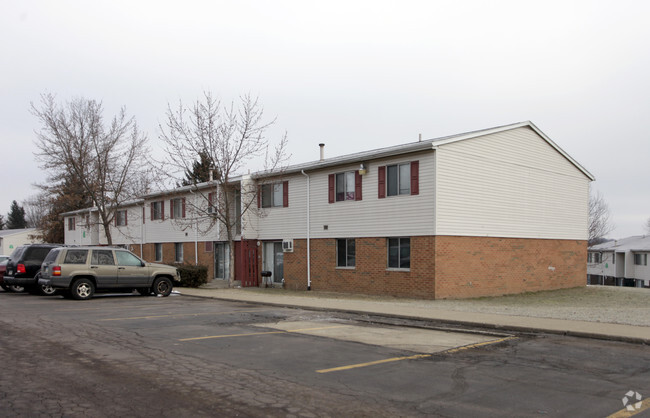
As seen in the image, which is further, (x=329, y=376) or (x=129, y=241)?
(x=129, y=241)

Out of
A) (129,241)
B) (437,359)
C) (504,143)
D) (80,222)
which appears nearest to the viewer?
(437,359)

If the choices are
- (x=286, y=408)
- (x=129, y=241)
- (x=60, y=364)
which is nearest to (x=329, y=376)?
(x=286, y=408)

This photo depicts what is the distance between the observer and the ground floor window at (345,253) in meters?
22.8

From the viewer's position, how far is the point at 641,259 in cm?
5653

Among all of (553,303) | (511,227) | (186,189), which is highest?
(186,189)

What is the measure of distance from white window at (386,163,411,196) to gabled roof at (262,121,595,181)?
595 millimetres

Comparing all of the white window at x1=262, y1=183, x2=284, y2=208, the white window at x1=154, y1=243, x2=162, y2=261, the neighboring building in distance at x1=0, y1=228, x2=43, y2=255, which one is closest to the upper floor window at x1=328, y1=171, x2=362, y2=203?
the white window at x1=262, y1=183, x2=284, y2=208

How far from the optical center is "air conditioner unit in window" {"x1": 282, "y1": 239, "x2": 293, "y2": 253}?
25.3 m

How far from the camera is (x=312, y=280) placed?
2422 centimetres

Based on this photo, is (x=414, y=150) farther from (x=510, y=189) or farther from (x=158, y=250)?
(x=158, y=250)

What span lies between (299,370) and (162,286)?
44.7 feet

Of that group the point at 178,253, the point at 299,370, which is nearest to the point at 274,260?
the point at 178,253

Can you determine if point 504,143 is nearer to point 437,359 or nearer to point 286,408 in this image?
point 437,359

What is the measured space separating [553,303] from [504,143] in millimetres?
6780
